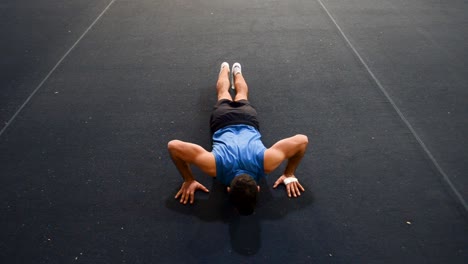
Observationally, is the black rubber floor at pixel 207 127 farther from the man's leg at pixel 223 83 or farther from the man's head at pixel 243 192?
the man's head at pixel 243 192

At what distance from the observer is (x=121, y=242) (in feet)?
5.90

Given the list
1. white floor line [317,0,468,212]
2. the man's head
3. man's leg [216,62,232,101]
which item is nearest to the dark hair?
the man's head

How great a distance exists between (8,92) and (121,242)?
5.84 feet

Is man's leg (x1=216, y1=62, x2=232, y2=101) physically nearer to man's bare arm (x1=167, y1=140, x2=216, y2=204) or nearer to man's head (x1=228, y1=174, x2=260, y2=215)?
man's bare arm (x1=167, y1=140, x2=216, y2=204)

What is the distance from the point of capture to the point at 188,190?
1.97 metres

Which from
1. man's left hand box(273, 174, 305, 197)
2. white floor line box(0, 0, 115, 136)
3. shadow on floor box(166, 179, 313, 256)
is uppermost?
white floor line box(0, 0, 115, 136)

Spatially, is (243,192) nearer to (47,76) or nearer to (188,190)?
(188,190)

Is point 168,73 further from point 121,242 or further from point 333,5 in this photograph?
point 333,5

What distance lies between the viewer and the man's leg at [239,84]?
2488 mm

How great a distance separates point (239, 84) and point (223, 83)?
125 millimetres

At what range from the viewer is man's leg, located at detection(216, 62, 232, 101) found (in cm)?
245

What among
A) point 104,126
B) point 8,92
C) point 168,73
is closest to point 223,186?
point 104,126

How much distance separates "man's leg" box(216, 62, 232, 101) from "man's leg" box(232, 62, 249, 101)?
7 centimetres

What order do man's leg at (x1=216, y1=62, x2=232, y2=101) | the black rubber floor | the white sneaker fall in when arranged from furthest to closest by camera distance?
1. the white sneaker
2. man's leg at (x1=216, y1=62, x2=232, y2=101)
3. the black rubber floor
